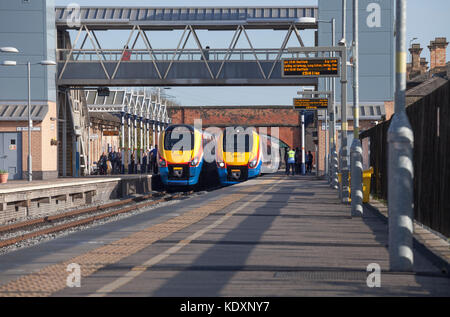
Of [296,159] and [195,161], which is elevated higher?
[195,161]

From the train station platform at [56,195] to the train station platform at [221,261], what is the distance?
809cm

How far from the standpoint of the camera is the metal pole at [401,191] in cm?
914

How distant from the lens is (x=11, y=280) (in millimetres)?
8648

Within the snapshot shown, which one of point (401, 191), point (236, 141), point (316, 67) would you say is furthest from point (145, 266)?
point (236, 141)

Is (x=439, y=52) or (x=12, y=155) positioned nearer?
(x=12, y=155)

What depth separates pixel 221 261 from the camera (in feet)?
32.3

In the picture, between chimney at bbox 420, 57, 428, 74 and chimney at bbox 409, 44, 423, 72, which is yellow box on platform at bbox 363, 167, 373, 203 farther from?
chimney at bbox 420, 57, 428, 74

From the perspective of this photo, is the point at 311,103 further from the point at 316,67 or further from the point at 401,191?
the point at 401,191

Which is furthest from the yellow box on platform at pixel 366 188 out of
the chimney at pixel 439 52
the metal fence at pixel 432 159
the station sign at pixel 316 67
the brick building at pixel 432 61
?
the chimney at pixel 439 52

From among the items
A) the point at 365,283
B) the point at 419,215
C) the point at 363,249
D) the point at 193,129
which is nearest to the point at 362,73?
the point at 193,129

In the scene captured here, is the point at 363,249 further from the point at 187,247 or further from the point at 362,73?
the point at 362,73

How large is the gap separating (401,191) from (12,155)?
38243 mm

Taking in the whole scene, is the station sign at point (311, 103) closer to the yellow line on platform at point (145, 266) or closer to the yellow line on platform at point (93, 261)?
the yellow line on platform at point (93, 261)

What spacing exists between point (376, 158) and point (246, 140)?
16.8 metres
